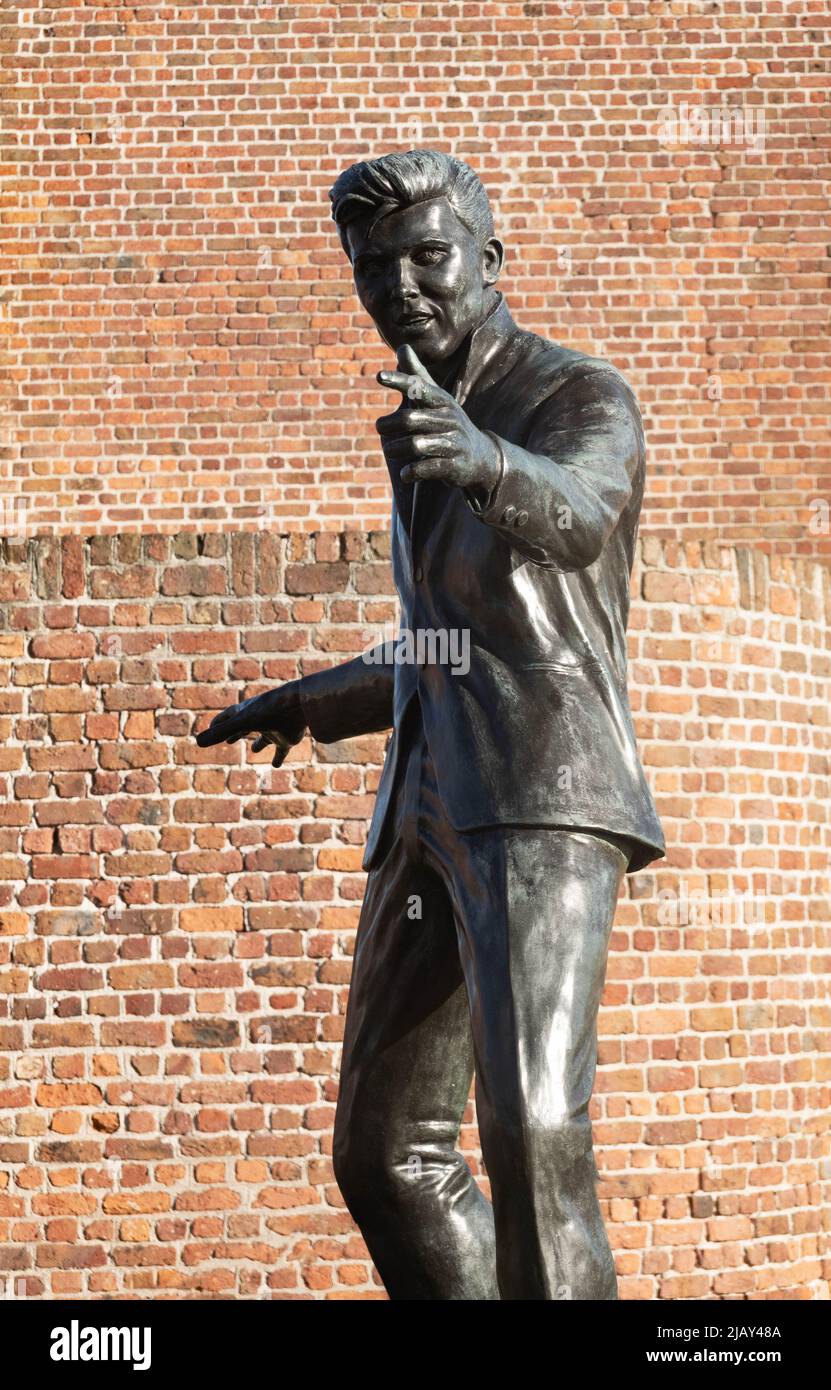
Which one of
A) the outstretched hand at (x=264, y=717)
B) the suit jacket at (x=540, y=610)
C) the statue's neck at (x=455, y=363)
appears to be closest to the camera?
the suit jacket at (x=540, y=610)

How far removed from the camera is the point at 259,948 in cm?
704

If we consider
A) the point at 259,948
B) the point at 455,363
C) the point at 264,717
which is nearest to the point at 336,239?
the point at 259,948

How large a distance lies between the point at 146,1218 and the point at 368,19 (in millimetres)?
7707

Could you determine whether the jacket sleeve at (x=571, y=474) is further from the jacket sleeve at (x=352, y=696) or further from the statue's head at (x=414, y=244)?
the jacket sleeve at (x=352, y=696)

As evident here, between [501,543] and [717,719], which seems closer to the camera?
[501,543]

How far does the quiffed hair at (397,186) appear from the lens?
2.87 m

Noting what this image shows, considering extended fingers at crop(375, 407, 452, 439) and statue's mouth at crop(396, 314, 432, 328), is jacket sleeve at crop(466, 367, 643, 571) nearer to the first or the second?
extended fingers at crop(375, 407, 452, 439)

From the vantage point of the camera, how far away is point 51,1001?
699 centimetres

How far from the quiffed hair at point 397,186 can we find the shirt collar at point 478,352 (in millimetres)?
160

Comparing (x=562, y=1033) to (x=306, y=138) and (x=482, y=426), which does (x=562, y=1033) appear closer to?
(x=482, y=426)

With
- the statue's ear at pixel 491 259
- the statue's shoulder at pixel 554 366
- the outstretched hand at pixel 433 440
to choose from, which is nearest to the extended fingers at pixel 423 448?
the outstretched hand at pixel 433 440

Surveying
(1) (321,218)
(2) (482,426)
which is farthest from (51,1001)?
(1) (321,218)

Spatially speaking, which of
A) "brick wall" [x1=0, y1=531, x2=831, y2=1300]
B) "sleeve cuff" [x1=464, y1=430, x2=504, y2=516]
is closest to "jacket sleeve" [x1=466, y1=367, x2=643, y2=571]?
"sleeve cuff" [x1=464, y1=430, x2=504, y2=516]

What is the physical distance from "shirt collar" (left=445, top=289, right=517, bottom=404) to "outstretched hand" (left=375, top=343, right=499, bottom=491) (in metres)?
0.54
